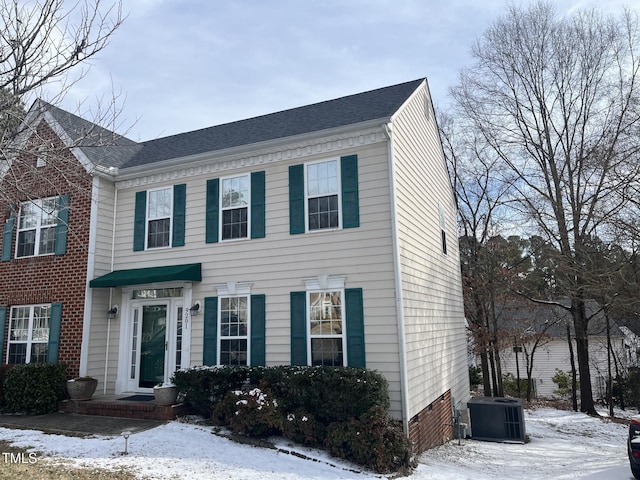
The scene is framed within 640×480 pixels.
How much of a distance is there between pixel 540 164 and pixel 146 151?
15.3 meters

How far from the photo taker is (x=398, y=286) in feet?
27.7

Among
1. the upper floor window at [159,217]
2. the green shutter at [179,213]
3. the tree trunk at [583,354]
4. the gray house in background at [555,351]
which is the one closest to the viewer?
the green shutter at [179,213]

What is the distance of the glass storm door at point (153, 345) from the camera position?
10641 mm

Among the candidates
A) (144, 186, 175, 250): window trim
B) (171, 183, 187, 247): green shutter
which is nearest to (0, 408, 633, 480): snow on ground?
(171, 183, 187, 247): green shutter

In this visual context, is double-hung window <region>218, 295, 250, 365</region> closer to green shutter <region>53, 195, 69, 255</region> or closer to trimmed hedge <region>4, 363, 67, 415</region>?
trimmed hedge <region>4, 363, 67, 415</region>

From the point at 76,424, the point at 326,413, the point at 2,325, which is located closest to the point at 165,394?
the point at 76,424

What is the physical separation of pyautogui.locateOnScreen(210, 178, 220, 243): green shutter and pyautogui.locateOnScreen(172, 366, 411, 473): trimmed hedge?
11.0ft

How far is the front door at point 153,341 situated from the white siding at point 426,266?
5238mm

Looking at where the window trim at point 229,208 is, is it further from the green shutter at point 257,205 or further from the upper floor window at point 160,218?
the upper floor window at point 160,218

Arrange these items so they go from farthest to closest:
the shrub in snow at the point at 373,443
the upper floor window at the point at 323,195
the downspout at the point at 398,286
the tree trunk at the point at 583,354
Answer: the tree trunk at the point at 583,354
the upper floor window at the point at 323,195
the downspout at the point at 398,286
the shrub in snow at the point at 373,443

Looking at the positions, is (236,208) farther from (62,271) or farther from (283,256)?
(62,271)

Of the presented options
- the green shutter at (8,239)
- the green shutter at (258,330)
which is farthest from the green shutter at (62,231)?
the green shutter at (258,330)

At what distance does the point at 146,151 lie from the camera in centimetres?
1356

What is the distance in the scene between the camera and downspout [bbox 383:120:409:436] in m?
8.07
